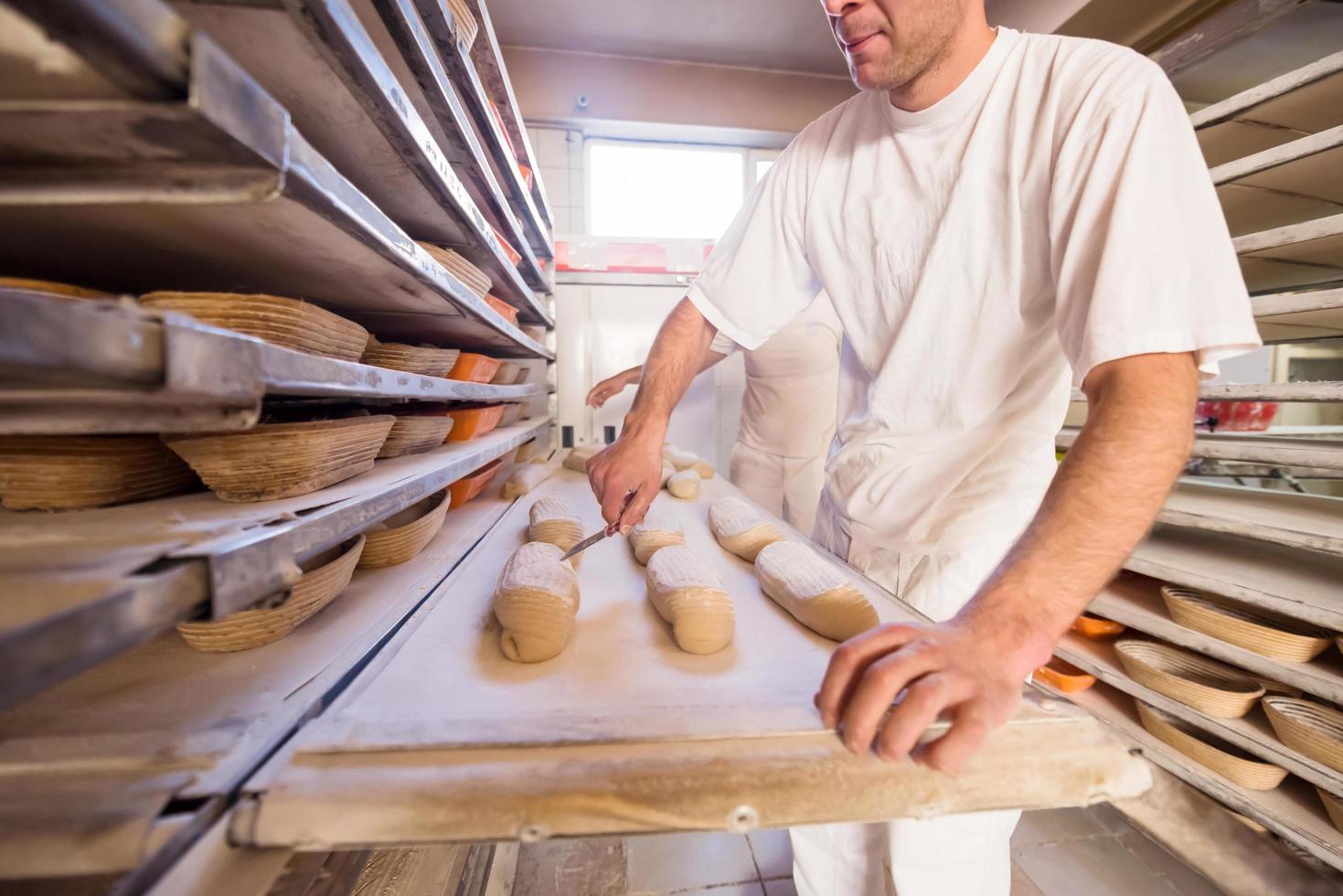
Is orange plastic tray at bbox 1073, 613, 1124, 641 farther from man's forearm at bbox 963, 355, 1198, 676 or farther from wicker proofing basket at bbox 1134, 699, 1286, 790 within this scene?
man's forearm at bbox 963, 355, 1198, 676

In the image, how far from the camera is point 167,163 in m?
0.48

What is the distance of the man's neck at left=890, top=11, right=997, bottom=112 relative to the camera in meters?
0.93

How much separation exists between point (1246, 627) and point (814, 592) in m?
1.50

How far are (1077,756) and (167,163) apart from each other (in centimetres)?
105

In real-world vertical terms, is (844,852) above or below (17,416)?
below

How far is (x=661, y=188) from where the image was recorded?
3844mm

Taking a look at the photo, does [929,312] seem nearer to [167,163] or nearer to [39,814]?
[167,163]

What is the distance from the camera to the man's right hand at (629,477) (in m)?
1.06

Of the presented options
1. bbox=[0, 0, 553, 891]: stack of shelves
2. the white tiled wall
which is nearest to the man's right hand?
bbox=[0, 0, 553, 891]: stack of shelves

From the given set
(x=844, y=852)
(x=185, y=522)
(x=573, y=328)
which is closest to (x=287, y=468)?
(x=185, y=522)

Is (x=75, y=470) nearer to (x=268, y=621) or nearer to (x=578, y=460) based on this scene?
(x=268, y=621)

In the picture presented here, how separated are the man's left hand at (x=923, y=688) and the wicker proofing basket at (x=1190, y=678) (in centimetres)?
160

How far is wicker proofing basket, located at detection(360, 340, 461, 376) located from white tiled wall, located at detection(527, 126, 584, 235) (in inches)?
108

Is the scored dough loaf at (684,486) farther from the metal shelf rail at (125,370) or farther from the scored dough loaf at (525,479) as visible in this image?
the metal shelf rail at (125,370)
